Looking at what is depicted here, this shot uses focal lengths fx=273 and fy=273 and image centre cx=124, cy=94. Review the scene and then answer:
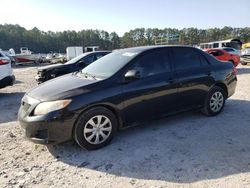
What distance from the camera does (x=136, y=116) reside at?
485 cm

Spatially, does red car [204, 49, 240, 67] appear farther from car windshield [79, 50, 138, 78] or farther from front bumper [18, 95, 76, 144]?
front bumper [18, 95, 76, 144]

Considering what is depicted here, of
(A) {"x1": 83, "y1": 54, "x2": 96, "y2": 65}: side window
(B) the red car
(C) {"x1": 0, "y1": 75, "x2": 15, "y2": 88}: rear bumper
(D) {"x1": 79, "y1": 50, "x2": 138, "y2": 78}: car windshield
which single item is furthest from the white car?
(B) the red car

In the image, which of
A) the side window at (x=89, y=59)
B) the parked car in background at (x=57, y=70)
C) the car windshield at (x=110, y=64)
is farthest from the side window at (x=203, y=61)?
the side window at (x=89, y=59)

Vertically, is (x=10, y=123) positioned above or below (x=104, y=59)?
below

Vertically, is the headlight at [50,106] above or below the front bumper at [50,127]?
above

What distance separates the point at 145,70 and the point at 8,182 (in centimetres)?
287

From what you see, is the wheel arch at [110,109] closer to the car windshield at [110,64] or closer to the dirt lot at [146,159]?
the dirt lot at [146,159]

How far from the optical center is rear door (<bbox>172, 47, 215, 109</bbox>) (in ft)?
18.0

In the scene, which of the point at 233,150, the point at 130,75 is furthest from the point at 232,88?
the point at 130,75

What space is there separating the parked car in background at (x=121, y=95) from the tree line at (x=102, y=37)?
79.4 m

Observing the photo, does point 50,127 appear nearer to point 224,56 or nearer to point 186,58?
point 186,58

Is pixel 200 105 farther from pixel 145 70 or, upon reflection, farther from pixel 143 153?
pixel 143 153

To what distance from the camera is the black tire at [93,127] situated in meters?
4.27

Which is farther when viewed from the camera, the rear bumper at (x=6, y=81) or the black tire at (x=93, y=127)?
the rear bumper at (x=6, y=81)
